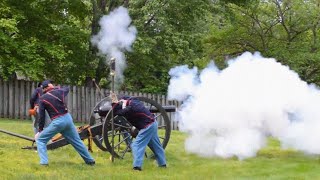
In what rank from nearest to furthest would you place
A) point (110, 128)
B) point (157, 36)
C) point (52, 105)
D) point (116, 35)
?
point (52, 105) < point (110, 128) < point (116, 35) < point (157, 36)

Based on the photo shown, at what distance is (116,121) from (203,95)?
1.99 metres

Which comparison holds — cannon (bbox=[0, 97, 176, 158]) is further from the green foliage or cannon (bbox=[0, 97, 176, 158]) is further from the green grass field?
the green foliage

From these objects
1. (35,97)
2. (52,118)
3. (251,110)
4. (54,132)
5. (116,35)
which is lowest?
(54,132)

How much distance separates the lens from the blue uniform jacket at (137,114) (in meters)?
9.96

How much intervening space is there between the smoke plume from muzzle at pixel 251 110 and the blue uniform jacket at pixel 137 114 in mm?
1943

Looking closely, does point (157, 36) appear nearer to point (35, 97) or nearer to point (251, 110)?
point (35, 97)

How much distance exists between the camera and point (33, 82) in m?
22.1

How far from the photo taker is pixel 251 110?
1130 cm

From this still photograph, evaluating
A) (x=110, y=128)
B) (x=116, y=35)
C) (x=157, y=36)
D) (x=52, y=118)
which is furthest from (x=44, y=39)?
(x=52, y=118)

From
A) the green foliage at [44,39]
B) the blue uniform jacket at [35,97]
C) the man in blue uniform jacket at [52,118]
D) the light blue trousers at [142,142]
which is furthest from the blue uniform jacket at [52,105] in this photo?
the green foliage at [44,39]

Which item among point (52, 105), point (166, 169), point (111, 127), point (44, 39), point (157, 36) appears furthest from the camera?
point (157, 36)

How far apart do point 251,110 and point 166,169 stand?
2.39 m

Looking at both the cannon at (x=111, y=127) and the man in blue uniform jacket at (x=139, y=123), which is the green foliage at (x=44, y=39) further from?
the man in blue uniform jacket at (x=139, y=123)

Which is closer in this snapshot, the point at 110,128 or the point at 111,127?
the point at 111,127
